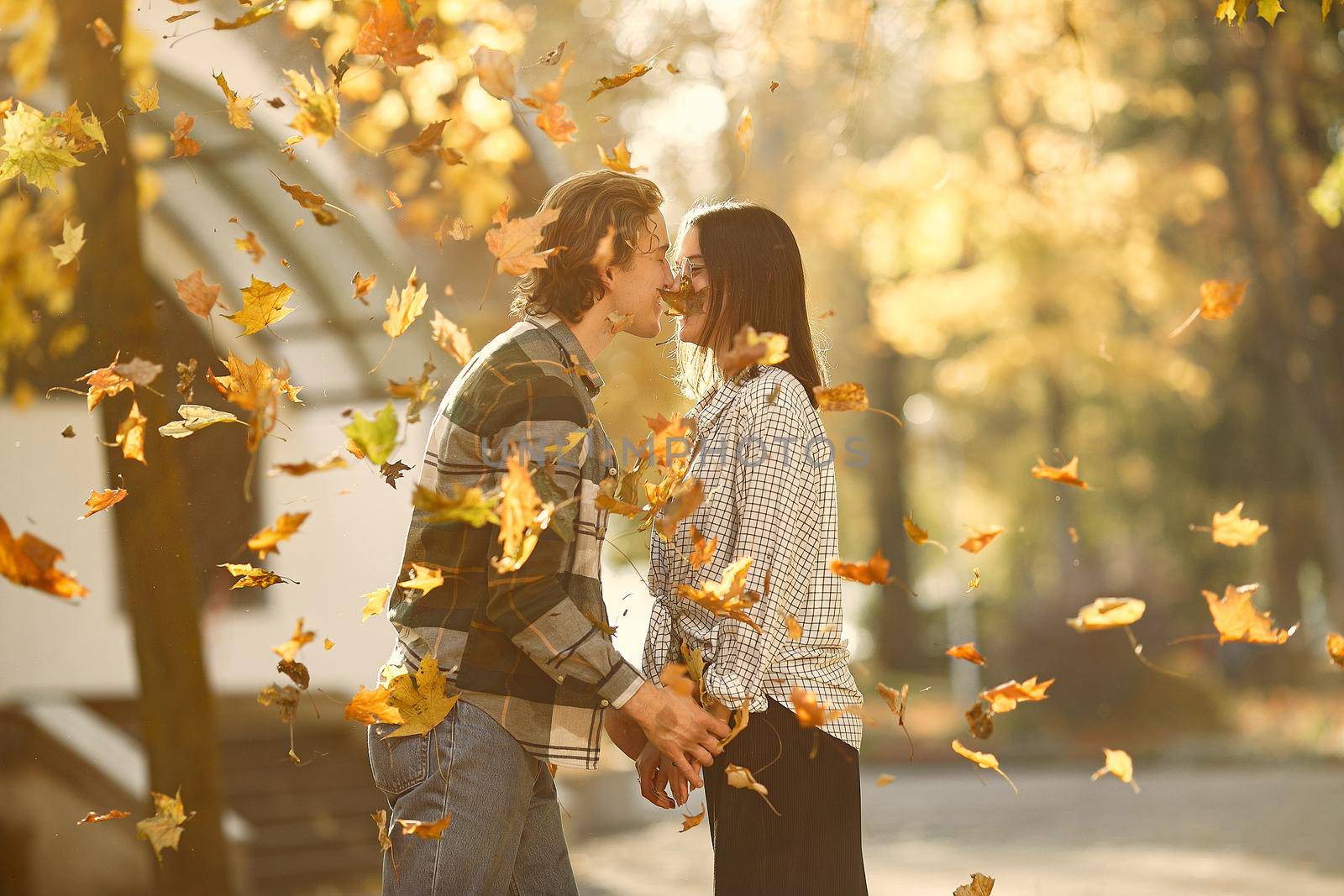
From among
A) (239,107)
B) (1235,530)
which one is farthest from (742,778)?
(239,107)

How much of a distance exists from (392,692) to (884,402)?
17.9 meters

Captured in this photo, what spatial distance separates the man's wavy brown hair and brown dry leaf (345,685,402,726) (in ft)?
2.64

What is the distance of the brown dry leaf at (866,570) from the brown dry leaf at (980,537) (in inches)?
14.5

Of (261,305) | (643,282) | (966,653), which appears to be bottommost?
(966,653)

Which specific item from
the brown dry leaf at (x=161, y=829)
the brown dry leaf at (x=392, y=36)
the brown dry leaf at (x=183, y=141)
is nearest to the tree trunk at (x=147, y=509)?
the brown dry leaf at (x=161, y=829)

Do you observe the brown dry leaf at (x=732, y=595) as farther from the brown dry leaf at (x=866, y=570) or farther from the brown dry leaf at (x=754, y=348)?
the brown dry leaf at (x=754, y=348)

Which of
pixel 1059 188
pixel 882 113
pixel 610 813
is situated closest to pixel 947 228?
pixel 1059 188

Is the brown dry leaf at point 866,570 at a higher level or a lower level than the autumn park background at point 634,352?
lower

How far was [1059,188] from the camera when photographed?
45.9 feet

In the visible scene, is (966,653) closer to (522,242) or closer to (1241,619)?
(1241,619)

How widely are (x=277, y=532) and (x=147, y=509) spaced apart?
6.14 feet

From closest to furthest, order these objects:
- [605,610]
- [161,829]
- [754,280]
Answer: [605,610]
[754,280]
[161,829]

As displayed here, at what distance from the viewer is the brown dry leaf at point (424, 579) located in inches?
100

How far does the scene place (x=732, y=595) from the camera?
8.48 ft
